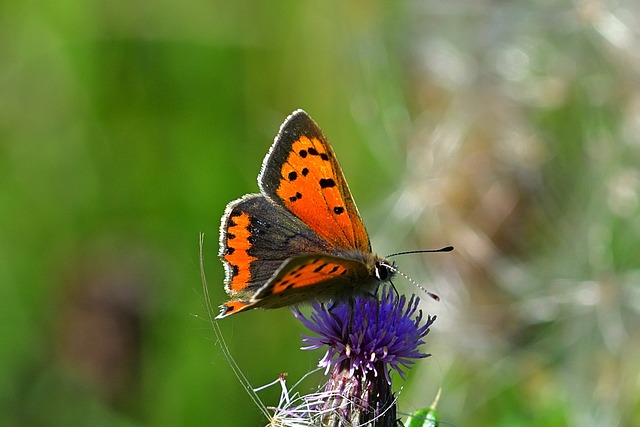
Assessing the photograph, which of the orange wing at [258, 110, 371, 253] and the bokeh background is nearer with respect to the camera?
the orange wing at [258, 110, 371, 253]

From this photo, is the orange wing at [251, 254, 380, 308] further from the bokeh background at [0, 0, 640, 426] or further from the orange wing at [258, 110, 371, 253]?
the bokeh background at [0, 0, 640, 426]

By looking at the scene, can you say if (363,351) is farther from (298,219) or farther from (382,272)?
(298,219)

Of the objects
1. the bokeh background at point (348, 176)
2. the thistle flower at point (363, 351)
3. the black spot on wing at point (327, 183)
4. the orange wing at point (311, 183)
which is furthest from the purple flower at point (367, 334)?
the bokeh background at point (348, 176)

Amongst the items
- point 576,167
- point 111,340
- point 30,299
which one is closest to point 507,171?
point 576,167

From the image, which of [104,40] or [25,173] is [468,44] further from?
[25,173]

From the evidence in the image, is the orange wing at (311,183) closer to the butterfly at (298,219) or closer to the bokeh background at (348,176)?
the butterfly at (298,219)

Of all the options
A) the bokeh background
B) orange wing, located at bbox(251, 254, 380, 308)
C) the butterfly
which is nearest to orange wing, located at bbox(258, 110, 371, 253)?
the butterfly
